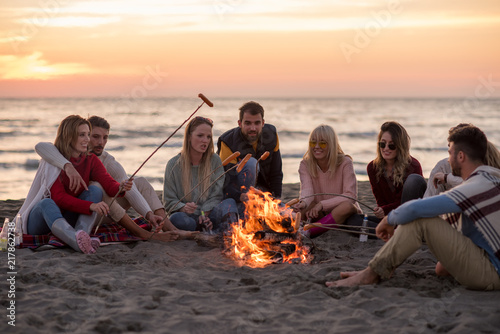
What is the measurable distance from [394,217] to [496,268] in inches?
32.7

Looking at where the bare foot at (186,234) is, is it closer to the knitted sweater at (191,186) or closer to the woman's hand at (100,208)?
the knitted sweater at (191,186)

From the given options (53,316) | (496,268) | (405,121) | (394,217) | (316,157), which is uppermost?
(405,121)

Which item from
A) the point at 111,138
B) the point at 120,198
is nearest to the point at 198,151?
the point at 120,198

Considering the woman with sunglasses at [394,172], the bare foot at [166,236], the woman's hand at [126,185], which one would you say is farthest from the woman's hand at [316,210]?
the woman's hand at [126,185]

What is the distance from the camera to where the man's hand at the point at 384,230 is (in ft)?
13.5

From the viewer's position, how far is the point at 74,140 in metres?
5.73

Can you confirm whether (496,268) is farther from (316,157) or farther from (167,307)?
(316,157)

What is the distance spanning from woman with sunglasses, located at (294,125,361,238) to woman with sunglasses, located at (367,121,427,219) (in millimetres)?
295

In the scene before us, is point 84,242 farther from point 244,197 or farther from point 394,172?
point 394,172


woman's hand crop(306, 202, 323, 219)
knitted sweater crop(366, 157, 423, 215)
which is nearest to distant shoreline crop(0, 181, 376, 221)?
knitted sweater crop(366, 157, 423, 215)

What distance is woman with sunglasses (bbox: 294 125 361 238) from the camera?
20.6 ft

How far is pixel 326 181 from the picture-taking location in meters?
6.43

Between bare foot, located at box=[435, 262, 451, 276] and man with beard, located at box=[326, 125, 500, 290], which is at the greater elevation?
man with beard, located at box=[326, 125, 500, 290]

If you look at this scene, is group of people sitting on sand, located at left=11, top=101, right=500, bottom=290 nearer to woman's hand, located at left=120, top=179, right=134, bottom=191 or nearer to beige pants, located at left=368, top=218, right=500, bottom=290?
woman's hand, located at left=120, top=179, right=134, bottom=191
